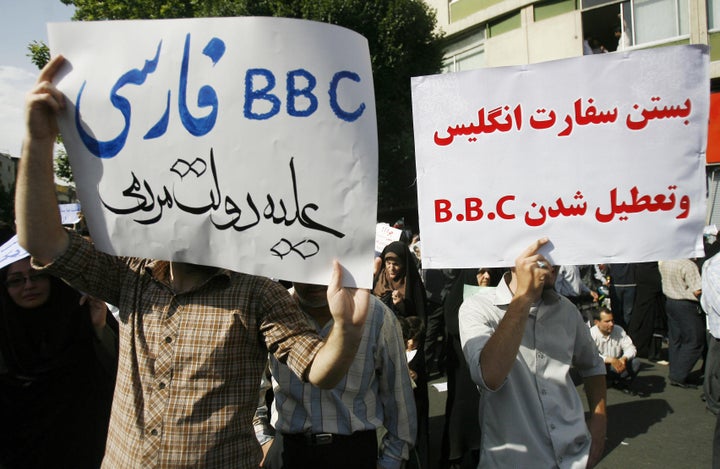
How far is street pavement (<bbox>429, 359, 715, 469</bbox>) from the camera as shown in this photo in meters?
4.48

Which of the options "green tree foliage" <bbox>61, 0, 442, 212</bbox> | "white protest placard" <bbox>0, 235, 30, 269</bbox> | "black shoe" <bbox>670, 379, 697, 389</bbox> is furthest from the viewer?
"green tree foliage" <bbox>61, 0, 442, 212</bbox>

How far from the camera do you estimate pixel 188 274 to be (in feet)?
5.81

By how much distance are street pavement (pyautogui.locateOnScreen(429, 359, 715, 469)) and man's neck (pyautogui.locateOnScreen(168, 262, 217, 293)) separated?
127 inches

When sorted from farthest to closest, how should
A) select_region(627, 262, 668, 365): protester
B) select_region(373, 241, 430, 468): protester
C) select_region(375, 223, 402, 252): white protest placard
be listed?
1. select_region(627, 262, 668, 365): protester
2. select_region(375, 223, 402, 252): white protest placard
3. select_region(373, 241, 430, 468): protester

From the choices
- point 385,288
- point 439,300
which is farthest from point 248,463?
point 439,300

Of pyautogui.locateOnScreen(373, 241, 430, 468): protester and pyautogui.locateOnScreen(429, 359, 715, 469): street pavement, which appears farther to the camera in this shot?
pyautogui.locateOnScreen(373, 241, 430, 468): protester

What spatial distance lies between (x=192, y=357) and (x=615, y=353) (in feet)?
19.9

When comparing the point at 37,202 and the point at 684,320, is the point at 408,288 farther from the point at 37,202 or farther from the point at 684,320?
the point at 684,320

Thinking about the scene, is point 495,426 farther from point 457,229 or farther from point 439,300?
point 439,300

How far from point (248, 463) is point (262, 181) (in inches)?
33.0

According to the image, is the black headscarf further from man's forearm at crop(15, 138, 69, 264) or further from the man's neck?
man's forearm at crop(15, 138, 69, 264)

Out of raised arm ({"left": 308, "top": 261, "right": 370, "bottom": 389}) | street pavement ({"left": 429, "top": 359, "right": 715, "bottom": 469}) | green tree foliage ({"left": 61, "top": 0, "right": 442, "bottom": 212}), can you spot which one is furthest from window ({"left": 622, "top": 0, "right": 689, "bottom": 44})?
raised arm ({"left": 308, "top": 261, "right": 370, "bottom": 389})

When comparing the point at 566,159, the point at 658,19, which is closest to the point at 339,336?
the point at 566,159

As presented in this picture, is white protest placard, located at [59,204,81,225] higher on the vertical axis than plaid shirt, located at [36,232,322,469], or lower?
higher
